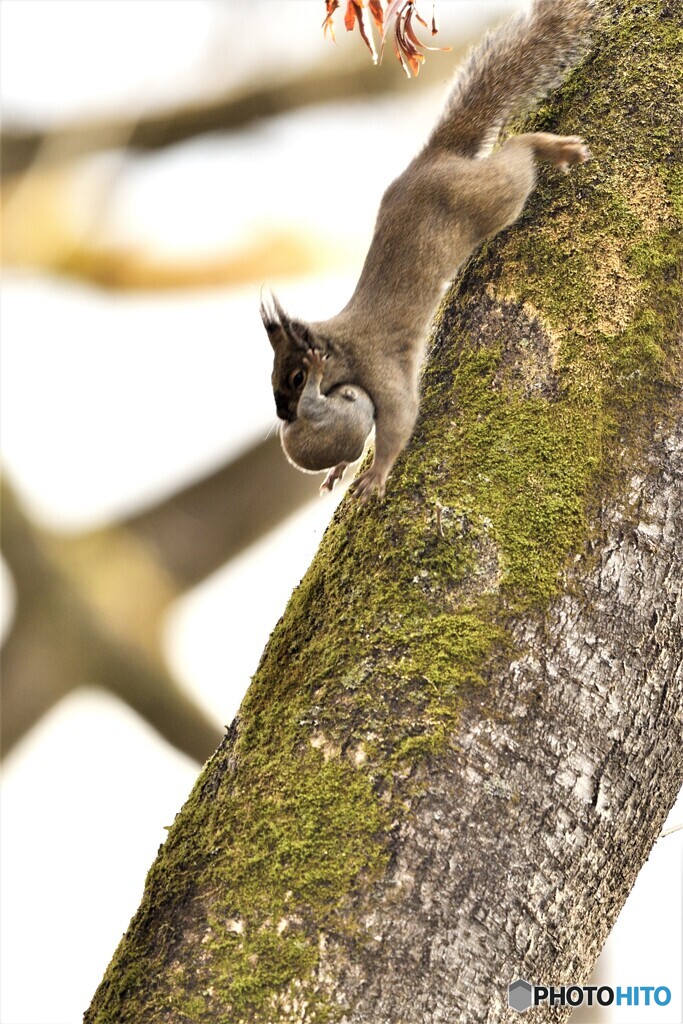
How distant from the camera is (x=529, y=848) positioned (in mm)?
1146

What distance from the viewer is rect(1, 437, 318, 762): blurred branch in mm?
3232

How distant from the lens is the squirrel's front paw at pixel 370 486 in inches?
54.4

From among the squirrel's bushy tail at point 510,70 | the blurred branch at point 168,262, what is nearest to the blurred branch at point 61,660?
the blurred branch at point 168,262

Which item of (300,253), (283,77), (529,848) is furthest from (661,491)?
(283,77)

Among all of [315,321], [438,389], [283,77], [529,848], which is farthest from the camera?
[283,77]

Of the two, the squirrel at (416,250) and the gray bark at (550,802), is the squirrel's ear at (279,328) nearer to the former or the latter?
the squirrel at (416,250)

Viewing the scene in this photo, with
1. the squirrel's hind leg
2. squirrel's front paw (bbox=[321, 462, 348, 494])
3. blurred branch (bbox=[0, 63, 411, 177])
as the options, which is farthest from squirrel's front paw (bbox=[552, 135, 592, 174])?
blurred branch (bbox=[0, 63, 411, 177])

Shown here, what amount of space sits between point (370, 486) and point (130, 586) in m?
2.01

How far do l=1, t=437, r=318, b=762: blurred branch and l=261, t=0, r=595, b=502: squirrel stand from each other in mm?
1576

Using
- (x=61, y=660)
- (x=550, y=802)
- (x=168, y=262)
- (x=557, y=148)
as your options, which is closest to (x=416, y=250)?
(x=557, y=148)

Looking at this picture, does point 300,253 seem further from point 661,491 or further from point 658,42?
point 661,491

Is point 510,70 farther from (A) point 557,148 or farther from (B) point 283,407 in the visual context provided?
(B) point 283,407

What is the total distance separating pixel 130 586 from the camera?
3246mm

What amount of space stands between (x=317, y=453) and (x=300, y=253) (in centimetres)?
191
